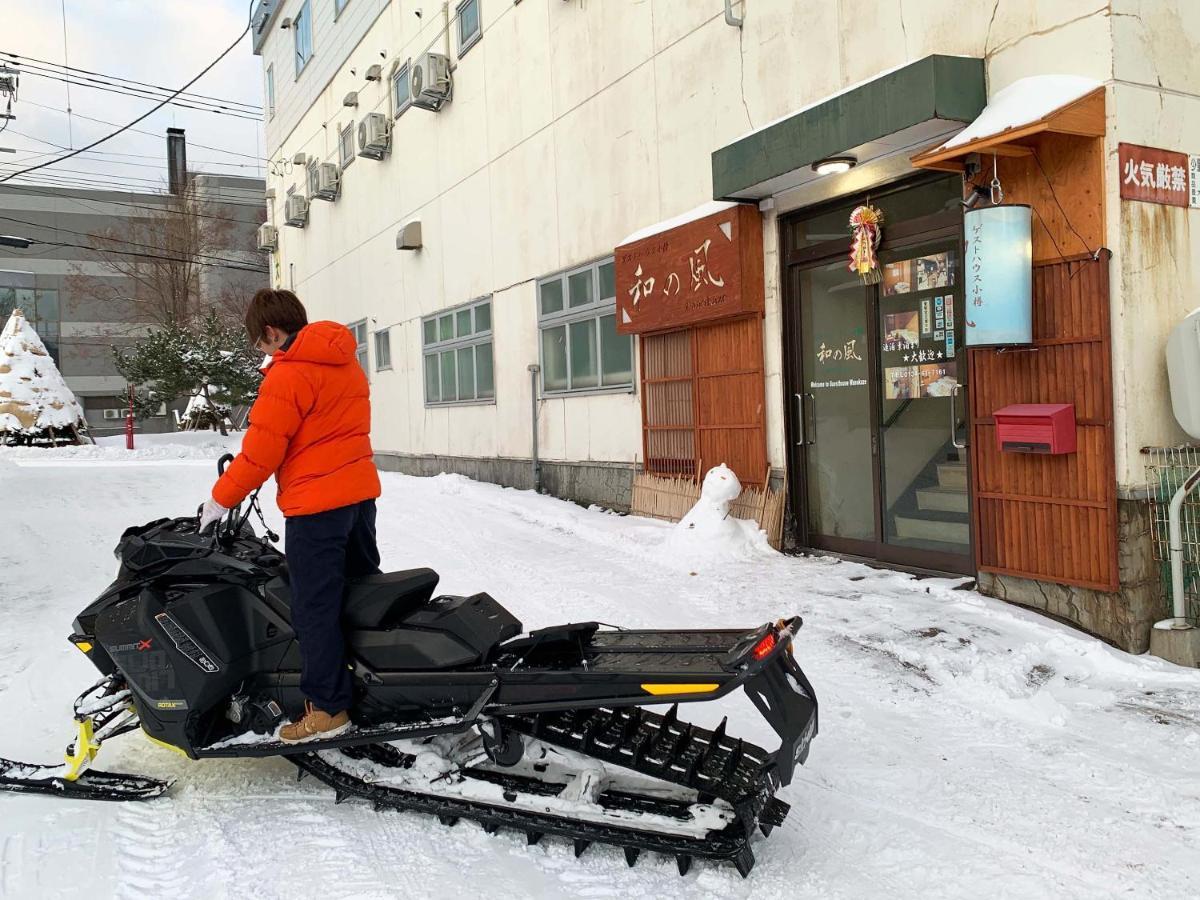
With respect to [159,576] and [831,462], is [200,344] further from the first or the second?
[159,576]

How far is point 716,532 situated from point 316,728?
458 centimetres

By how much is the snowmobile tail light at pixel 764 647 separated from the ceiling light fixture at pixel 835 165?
4.42 metres

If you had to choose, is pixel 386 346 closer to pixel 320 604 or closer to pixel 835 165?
pixel 835 165

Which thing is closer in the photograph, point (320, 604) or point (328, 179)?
point (320, 604)

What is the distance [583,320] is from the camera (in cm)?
1067

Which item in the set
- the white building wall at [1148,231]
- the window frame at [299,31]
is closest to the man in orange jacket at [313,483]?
the white building wall at [1148,231]

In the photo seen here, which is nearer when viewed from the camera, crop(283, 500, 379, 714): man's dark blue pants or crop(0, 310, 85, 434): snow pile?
crop(283, 500, 379, 714): man's dark blue pants

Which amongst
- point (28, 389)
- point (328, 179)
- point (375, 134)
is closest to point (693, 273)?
point (375, 134)

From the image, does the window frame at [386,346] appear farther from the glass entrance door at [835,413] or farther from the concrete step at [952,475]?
the concrete step at [952,475]

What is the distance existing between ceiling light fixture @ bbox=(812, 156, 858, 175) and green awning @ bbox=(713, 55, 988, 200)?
0.06m

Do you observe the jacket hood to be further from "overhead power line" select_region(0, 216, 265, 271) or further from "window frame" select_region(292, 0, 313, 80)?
"overhead power line" select_region(0, 216, 265, 271)

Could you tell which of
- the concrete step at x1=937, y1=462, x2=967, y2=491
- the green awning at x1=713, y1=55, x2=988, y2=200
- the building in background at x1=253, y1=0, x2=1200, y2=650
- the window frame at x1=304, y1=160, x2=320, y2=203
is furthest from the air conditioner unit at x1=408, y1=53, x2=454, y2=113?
the concrete step at x1=937, y1=462, x2=967, y2=491

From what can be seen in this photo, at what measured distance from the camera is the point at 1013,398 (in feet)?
17.8

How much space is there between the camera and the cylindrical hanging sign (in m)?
5.10
